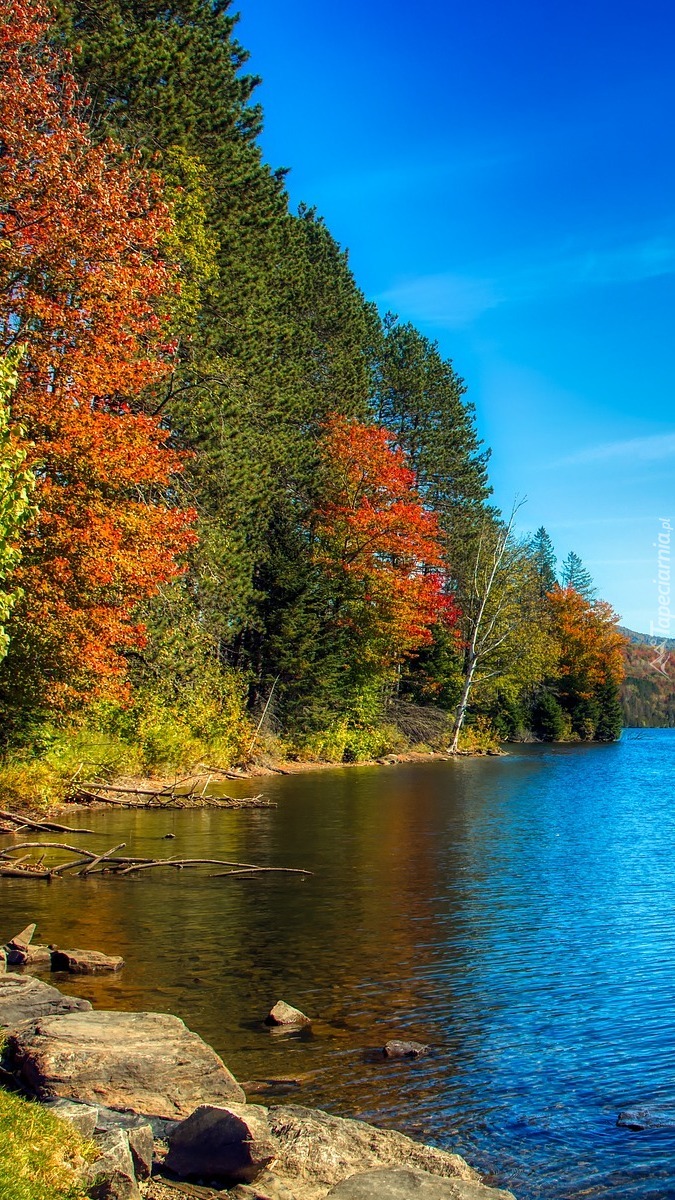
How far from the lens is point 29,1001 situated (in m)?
10.1

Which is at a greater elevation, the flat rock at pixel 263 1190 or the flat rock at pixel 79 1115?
the flat rock at pixel 79 1115

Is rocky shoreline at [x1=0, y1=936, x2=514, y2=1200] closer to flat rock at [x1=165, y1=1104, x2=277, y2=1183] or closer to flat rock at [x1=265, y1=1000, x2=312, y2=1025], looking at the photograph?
flat rock at [x1=165, y1=1104, x2=277, y2=1183]

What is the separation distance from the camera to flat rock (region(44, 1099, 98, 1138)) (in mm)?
6500

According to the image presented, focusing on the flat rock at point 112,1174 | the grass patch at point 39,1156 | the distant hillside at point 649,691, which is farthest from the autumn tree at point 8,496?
the distant hillside at point 649,691

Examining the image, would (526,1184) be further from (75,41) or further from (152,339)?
(75,41)

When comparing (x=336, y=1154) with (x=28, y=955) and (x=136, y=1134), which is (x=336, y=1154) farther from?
(x=28, y=955)

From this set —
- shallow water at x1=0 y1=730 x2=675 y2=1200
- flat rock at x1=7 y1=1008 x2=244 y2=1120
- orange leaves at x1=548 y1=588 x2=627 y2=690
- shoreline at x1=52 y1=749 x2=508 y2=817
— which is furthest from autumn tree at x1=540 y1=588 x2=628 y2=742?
flat rock at x1=7 y1=1008 x2=244 y2=1120

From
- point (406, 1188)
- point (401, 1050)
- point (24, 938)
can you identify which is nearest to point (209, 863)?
point (24, 938)

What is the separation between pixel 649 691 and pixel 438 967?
465 ft

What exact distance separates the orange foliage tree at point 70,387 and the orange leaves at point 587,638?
2923 inches

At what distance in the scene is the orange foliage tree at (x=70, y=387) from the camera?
22938 millimetres

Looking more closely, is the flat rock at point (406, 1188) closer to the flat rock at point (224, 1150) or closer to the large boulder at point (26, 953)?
the flat rock at point (224, 1150)

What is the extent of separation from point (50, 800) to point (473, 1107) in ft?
61.4

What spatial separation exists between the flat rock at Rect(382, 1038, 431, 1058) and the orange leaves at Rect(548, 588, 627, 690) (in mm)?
86392
